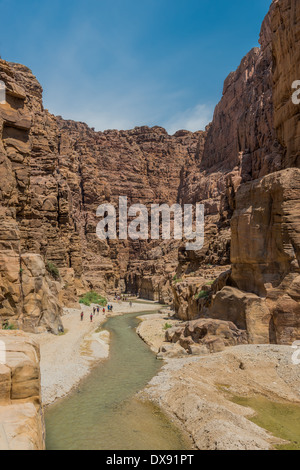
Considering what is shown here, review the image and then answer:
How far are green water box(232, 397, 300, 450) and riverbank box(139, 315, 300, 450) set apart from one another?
251 mm

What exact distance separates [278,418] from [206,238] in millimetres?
40992

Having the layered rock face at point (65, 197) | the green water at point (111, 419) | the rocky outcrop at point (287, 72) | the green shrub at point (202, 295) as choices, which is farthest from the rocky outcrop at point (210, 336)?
the rocky outcrop at point (287, 72)

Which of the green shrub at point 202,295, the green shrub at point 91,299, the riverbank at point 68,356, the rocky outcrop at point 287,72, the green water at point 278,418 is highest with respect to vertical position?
the rocky outcrop at point 287,72

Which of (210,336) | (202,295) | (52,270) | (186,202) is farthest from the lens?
(186,202)

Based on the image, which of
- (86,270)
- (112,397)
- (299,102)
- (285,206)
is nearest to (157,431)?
(112,397)

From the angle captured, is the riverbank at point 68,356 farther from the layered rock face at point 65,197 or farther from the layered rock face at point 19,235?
the layered rock face at point 19,235

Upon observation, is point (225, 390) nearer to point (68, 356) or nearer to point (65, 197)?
point (68, 356)

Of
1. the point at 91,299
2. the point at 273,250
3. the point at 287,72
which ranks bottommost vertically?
Answer: the point at 91,299

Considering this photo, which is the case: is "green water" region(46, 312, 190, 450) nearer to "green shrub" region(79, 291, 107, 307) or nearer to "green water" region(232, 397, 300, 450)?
"green water" region(232, 397, 300, 450)

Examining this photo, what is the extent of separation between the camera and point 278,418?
1323 centimetres

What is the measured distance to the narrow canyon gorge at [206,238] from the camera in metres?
20.9

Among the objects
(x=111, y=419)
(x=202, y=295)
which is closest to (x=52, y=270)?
(x=202, y=295)

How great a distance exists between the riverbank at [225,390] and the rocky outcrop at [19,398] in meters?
6.32

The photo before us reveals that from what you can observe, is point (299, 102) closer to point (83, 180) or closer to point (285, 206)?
point (285, 206)
